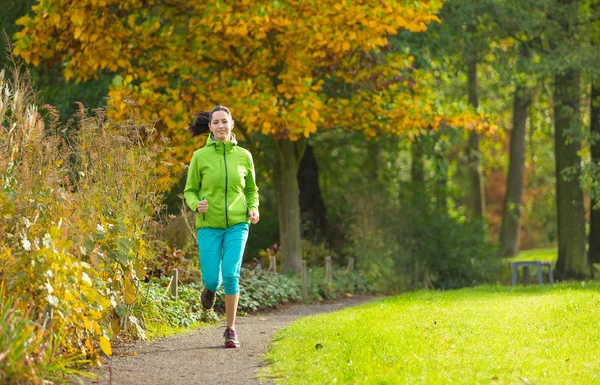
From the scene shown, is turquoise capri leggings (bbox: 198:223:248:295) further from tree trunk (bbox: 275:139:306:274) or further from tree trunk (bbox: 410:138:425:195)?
A: tree trunk (bbox: 410:138:425:195)

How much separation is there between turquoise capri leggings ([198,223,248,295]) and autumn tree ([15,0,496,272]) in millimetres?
5251

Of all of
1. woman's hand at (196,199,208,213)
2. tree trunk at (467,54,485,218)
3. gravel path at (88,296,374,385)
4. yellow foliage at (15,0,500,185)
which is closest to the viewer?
gravel path at (88,296,374,385)

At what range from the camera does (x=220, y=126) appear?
8.10 metres

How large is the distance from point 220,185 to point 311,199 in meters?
12.2

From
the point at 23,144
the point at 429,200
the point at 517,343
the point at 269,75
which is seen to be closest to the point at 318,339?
the point at 517,343

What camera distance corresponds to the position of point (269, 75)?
1465 cm

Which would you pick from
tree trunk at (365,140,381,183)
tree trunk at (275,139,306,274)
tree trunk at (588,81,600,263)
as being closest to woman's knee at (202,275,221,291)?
tree trunk at (275,139,306,274)

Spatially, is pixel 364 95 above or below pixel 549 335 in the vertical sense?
above

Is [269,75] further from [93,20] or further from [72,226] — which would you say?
[72,226]

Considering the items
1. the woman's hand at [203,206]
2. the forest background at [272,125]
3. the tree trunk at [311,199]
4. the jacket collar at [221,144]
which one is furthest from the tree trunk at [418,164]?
the woman's hand at [203,206]

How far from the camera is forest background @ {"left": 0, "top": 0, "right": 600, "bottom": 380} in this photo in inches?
302

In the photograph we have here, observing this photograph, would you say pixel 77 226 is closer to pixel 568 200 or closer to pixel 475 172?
pixel 568 200

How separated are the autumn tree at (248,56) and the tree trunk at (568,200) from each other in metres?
3.95

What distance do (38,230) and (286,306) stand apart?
263 inches
